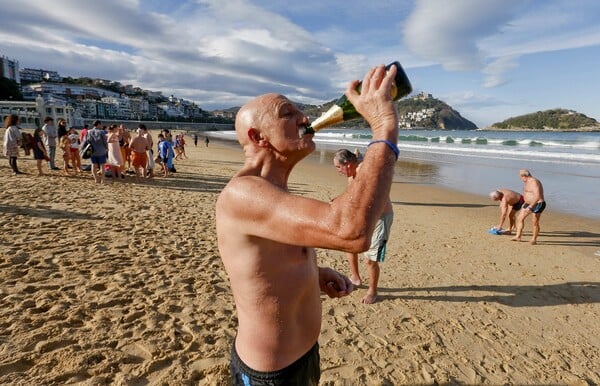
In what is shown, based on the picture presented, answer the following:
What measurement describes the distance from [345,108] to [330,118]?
3.2 inches

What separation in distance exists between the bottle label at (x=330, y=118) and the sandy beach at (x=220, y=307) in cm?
246

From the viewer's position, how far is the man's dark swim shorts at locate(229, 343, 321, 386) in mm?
1477

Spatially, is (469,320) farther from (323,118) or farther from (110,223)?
(110,223)

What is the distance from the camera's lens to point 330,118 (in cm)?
143

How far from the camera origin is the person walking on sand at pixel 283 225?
1.03 meters

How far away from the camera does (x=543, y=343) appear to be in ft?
12.4

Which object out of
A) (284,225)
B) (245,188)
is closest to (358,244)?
(284,225)

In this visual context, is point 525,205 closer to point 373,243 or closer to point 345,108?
point 373,243

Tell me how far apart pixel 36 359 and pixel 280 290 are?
2846 millimetres

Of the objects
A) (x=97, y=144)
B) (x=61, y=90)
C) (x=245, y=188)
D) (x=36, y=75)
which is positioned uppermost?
(x=36, y=75)

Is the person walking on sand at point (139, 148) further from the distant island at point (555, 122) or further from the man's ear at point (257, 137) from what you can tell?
the distant island at point (555, 122)

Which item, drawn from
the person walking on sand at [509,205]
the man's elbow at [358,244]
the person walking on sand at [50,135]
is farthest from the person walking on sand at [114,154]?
the man's elbow at [358,244]

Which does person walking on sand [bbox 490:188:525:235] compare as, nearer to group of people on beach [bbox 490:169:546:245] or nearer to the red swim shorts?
group of people on beach [bbox 490:169:546:245]

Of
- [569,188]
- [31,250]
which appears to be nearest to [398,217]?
[31,250]
